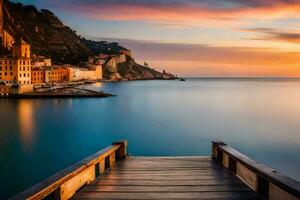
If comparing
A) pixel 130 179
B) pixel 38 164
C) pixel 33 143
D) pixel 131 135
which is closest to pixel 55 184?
pixel 130 179

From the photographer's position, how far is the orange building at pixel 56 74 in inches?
5000

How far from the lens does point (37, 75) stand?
4756 inches

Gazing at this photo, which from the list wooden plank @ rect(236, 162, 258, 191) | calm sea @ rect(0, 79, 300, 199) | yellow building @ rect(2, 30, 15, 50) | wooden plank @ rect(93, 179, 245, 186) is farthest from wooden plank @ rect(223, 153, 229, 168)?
yellow building @ rect(2, 30, 15, 50)

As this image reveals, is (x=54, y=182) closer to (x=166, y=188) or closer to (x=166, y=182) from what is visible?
(x=166, y=188)

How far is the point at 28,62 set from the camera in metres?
104

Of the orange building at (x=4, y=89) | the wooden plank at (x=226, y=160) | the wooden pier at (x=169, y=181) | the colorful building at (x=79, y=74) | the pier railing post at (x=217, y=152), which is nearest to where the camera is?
the wooden pier at (x=169, y=181)

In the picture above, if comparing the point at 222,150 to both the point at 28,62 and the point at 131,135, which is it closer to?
the point at 131,135

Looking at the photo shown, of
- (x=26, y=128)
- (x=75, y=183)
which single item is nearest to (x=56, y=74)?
(x=26, y=128)

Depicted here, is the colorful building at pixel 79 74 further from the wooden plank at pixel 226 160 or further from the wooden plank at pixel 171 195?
the wooden plank at pixel 171 195

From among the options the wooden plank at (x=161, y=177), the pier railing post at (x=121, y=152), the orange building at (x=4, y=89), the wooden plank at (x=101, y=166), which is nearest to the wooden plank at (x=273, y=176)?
the wooden plank at (x=161, y=177)

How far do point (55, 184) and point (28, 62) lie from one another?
10491cm

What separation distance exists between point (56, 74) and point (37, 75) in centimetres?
1749

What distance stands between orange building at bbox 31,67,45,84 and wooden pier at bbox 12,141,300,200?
383 feet

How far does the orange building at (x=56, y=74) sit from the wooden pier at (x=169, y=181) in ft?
400
